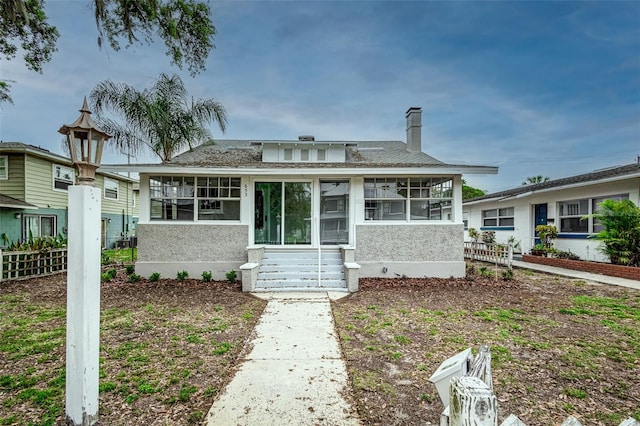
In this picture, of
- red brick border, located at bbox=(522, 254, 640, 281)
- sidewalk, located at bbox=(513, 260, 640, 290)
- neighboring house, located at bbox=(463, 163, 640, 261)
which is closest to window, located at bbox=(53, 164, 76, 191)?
sidewalk, located at bbox=(513, 260, 640, 290)

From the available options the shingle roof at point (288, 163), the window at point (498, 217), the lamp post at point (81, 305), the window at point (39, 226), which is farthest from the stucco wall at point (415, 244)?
the window at point (39, 226)

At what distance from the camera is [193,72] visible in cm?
671

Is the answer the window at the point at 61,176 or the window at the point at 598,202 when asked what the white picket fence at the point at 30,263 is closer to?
the window at the point at 61,176

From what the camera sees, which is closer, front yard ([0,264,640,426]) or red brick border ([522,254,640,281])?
front yard ([0,264,640,426])

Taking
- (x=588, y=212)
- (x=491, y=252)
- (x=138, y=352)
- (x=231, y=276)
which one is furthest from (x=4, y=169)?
(x=588, y=212)

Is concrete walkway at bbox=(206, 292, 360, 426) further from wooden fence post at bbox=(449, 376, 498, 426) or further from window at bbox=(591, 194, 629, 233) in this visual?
window at bbox=(591, 194, 629, 233)

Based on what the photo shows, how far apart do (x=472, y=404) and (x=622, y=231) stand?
12.3m

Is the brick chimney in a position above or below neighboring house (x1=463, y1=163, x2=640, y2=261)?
above

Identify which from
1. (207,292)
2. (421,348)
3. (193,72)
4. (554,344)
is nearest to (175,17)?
(193,72)

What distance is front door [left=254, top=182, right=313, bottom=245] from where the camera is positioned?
375 inches

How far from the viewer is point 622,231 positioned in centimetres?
952

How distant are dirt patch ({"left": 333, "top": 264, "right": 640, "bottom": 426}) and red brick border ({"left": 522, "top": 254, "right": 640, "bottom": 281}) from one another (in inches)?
78.7

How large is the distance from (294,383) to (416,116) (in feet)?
38.0

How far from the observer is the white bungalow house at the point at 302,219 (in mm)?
8758
